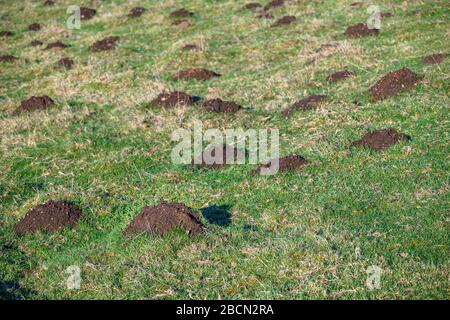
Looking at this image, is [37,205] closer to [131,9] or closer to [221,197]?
[221,197]

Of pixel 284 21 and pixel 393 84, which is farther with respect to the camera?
pixel 284 21

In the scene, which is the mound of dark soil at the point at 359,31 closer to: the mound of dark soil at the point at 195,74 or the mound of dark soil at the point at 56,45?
the mound of dark soil at the point at 195,74

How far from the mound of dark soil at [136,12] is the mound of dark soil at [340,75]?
16900 mm

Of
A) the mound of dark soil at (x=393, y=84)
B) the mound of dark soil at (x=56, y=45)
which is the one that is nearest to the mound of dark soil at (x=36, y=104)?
the mound of dark soil at (x=56, y=45)

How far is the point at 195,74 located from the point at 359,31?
7654 mm

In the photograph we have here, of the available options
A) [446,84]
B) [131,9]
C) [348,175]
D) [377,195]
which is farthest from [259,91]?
[131,9]

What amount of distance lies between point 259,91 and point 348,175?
7.66m

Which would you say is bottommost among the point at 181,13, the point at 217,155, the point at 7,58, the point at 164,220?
the point at 7,58

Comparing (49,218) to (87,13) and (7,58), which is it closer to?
(7,58)

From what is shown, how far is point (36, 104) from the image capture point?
1934 cm

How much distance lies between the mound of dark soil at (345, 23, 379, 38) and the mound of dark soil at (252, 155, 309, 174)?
12315 millimetres

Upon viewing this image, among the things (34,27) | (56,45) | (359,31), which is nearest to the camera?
(359,31)

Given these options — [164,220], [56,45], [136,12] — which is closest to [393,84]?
[164,220]

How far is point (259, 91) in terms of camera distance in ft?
62.2
